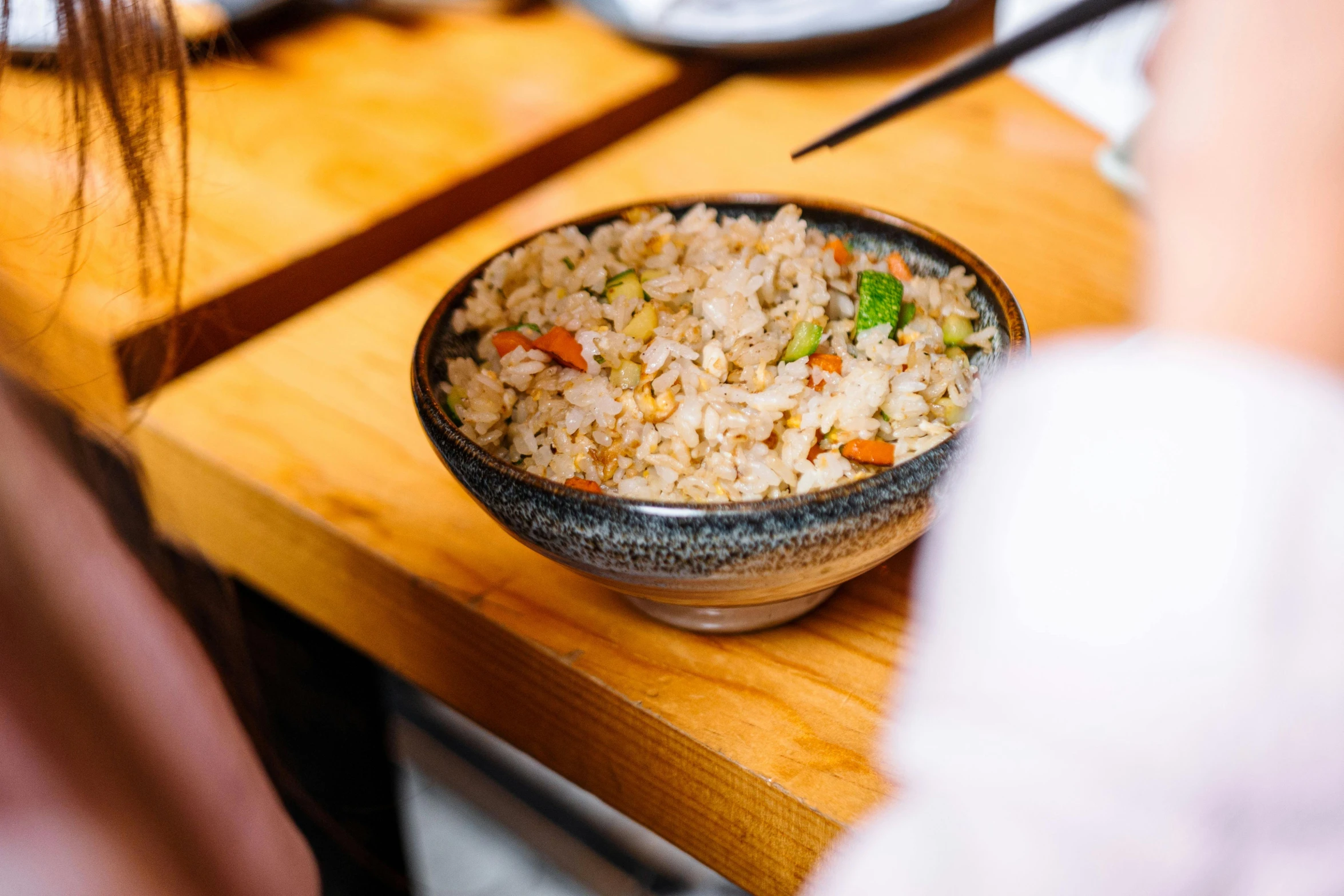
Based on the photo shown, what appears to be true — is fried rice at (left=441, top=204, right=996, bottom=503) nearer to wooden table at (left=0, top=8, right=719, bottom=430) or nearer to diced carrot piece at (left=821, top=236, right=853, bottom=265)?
diced carrot piece at (left=821, top=236, right=853, bottom=265)

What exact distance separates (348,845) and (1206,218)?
1.13m

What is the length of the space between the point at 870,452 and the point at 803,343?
0.39ft

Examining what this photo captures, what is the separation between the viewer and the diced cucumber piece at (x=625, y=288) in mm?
737

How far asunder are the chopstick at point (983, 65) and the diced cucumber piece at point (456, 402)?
16.0 inches

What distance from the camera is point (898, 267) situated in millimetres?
745

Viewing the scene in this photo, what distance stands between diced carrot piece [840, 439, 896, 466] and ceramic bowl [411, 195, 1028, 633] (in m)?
0.05

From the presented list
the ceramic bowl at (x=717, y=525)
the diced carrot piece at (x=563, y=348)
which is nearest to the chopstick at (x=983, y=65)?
the ceramic bowl at (x=717, y=525)

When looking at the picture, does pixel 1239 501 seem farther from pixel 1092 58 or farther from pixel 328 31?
pixel 328 31

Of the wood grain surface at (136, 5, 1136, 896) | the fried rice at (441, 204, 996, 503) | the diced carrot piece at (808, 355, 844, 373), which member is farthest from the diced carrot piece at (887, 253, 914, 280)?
the wood grain surface at (136, 5, 1136, 896)

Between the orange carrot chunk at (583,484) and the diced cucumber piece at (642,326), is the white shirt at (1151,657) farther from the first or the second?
the diced cucumber piece at (642,326)

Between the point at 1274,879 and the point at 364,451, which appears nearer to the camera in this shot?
the point at 1274,879

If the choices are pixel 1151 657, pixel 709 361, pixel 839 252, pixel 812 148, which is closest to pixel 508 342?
pixel 709 361

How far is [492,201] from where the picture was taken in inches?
53.4

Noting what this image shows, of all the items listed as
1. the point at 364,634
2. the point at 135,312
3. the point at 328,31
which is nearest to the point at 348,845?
the point at 364,634
